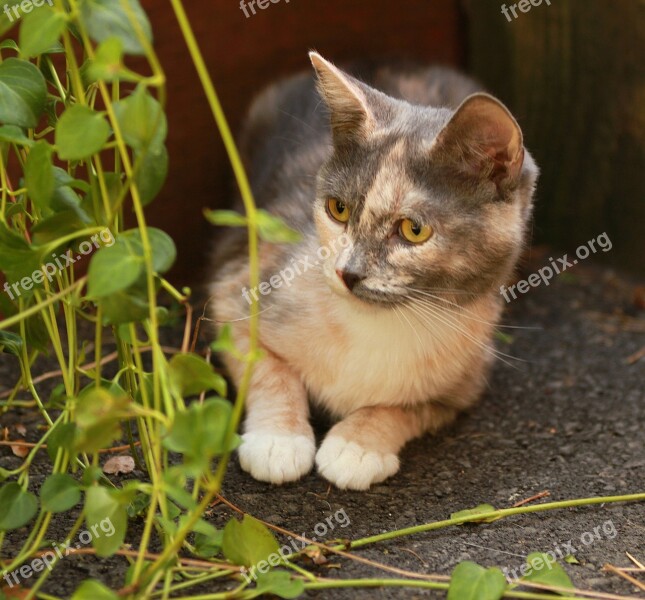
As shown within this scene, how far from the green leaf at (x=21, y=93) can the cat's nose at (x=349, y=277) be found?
730mm

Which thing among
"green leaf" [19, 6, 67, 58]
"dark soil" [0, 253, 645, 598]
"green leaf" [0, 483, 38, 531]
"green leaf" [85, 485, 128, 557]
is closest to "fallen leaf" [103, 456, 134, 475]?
"dark soil" [0, 253, 645, 598]

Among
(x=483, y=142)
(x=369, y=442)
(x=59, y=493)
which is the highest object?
(x=483, y=142)

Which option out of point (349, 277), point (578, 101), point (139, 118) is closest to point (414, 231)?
point (349, 277)

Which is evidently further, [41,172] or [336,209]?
[336,209]

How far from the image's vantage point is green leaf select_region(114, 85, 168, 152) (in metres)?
1.39

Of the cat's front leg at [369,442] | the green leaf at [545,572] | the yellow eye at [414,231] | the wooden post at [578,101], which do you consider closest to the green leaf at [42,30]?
the yellow eye at [414,231]

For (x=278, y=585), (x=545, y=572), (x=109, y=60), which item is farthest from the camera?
(x=545, y=572)

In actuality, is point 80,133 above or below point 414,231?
above

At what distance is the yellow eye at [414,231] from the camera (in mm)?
2041

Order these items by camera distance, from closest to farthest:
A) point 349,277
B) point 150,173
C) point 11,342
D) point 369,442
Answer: point 150,173, point 11,342, point 349,277, point 369,442

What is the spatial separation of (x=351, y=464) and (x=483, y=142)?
33.1 inches

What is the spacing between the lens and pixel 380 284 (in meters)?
2.03

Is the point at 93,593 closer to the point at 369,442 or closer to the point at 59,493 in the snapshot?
the point at 59,493

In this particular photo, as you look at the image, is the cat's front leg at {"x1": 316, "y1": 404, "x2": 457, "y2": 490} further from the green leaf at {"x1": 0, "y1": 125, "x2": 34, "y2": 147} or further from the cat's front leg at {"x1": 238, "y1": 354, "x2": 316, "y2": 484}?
the green leaf at {"x1": 0, "y1": 125, "x2": 34, "y2": 147}
